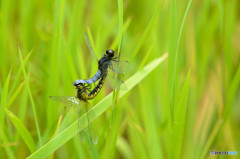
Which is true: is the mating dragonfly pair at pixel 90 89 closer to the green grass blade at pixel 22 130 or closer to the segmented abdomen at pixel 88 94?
the segmented abdomen at pixel 88 94

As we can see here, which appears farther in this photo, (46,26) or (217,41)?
(217,41)

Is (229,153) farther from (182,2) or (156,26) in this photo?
(182,2)

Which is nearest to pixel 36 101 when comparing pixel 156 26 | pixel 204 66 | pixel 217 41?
pixel 156 26

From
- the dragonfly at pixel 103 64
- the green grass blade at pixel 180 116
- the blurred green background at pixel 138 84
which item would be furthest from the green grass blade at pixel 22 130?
the green grass blade at pixel 180 116

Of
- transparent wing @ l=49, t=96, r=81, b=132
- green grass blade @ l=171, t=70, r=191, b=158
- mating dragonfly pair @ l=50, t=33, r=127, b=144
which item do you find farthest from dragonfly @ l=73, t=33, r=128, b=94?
green grass blade @ l=171, t=70, r=191, b=158

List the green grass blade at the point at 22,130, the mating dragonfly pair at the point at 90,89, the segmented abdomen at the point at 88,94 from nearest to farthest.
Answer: the green grass blade at the point at 22,130, the mating dragonfly pair at the point at 90,89, the segmented abdomen at the point at 88,94

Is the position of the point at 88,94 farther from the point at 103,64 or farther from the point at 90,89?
the point at 103,64

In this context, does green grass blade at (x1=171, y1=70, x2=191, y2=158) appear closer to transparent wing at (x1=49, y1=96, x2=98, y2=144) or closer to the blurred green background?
the blurred green background

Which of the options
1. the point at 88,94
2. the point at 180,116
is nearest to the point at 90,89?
the point at 88,94
